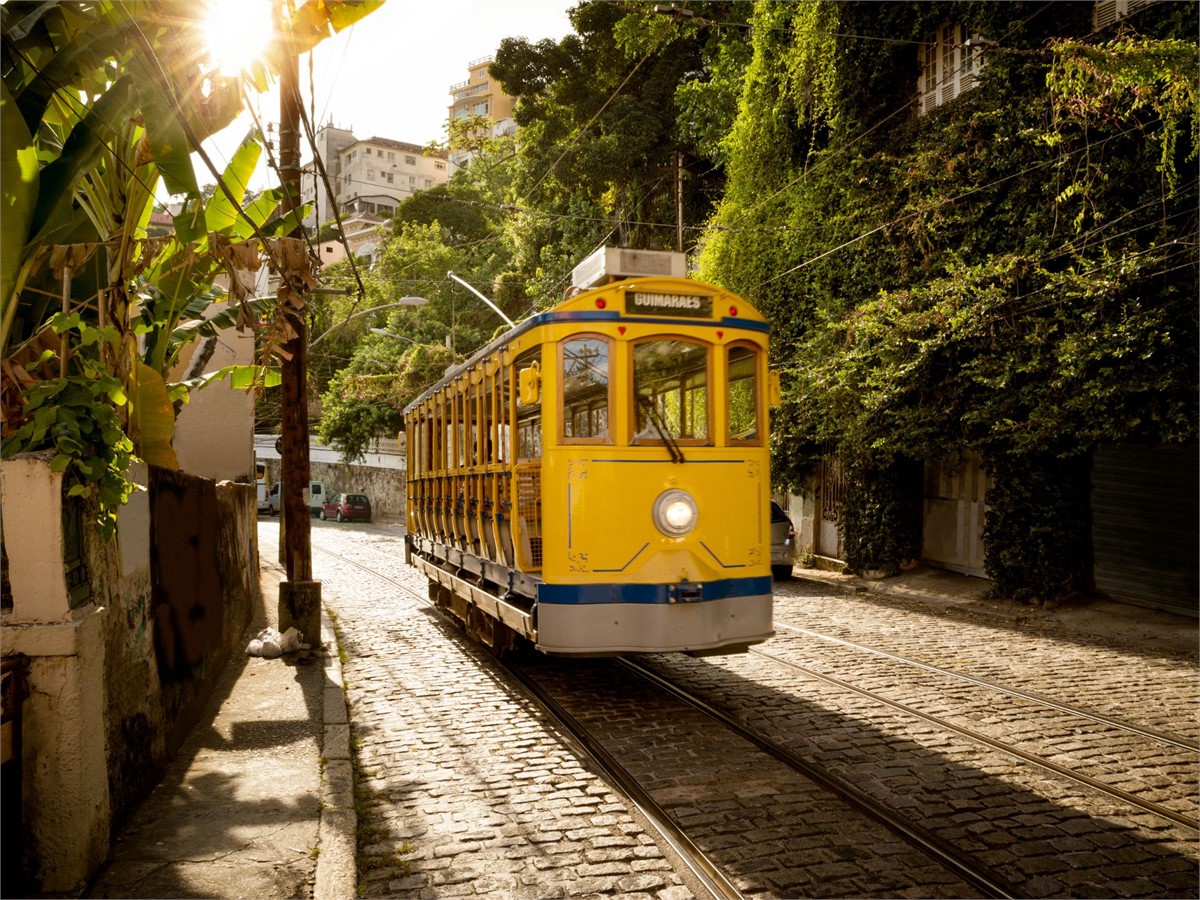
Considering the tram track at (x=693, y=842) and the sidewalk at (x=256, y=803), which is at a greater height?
the sidewalk at (x=256, y=803)

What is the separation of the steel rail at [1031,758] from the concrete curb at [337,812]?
14.8 feet

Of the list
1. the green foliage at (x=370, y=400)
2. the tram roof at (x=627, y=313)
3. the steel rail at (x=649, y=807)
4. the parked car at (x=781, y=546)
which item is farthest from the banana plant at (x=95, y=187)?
the green foliage at (x=370, y=400)

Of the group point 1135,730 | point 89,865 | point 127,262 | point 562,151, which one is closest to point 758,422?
point 1135,730

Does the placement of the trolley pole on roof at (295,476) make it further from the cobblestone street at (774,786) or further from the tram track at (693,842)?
the tram track at (693,842)

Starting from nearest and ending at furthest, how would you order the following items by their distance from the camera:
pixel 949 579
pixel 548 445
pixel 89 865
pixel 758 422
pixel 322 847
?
1. pixel 89 865
2. pixel 322 847
3. pixel 548 445
4. pixel 758 422
5. pixel 949 579

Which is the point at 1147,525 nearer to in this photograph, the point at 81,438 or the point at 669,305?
the point at 669,305

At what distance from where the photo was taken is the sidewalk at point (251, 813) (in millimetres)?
4766

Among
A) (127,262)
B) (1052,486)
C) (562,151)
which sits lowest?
(1052,486)

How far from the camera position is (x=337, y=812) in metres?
5.73

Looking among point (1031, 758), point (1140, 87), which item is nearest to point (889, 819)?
point (1031, 758)

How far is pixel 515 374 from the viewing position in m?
8.91

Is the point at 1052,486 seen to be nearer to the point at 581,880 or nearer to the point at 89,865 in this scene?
the point at 581,880

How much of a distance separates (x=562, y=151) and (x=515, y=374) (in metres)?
23.7

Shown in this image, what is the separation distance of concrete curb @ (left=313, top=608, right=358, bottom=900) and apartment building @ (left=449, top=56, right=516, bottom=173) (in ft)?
251
